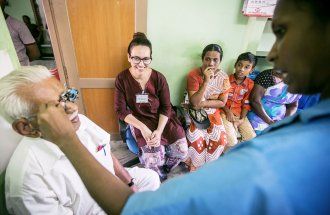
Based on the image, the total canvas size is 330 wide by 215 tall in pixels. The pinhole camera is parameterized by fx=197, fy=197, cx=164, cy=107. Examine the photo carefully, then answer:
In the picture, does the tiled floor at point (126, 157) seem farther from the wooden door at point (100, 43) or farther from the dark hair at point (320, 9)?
the dark hair at point (320, 9)

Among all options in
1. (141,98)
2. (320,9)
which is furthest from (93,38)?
(320,9)

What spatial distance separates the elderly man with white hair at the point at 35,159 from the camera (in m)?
0.90

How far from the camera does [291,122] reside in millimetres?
509

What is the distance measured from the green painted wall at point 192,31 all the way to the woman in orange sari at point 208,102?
0.20 metres

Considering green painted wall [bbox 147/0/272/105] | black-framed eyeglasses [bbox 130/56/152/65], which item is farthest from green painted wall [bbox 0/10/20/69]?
green painted wall [bbox 147/0/272/105]

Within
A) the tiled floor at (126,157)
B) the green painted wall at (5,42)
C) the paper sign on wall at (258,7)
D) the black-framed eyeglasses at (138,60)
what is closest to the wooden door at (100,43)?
the black-framed eyeglasses at (138,60)

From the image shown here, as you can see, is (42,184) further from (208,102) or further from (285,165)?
(208,102)

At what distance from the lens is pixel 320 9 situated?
42 centimetres

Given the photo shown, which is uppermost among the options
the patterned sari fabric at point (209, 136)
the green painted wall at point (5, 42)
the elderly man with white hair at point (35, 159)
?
the green painted wall at point (5, 42)

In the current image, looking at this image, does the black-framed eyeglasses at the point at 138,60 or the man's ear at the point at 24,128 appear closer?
the man's ear at the point at 24,128

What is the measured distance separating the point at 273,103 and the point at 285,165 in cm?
239

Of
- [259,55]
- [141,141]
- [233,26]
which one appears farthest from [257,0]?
[141,141]

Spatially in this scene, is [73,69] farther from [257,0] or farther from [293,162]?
[293,162]

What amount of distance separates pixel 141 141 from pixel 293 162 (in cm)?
178
